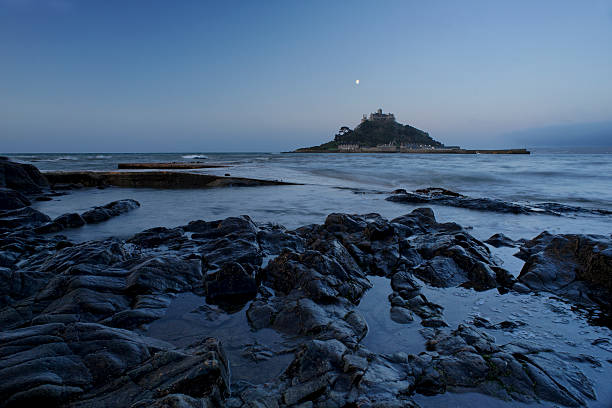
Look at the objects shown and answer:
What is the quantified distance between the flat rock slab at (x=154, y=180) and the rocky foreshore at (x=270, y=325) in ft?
29.4

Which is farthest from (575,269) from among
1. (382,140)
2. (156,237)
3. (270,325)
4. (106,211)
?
(382,140)

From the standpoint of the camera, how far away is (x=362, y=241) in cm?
477

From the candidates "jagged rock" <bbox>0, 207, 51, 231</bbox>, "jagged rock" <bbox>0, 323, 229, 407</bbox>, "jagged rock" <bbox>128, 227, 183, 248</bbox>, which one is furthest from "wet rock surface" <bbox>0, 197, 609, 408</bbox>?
"jagged rock" <bbox>0, 207, 51, 231</bbox>

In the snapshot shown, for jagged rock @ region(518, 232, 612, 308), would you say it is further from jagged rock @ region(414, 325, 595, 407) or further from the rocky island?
the rocky island

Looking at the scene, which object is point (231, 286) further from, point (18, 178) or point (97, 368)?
point (18, 178)

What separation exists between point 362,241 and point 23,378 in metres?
4.03

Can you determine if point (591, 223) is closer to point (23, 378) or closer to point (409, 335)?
point (409, 335)

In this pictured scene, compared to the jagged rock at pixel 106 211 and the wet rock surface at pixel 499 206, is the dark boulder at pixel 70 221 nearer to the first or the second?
the jagged rock at pixel 106 211

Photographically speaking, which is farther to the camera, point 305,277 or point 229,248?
point 229,248

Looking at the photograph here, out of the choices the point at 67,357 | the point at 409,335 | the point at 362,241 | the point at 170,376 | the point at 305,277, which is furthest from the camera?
the point at 362,241

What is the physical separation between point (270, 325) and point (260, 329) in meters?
0.10

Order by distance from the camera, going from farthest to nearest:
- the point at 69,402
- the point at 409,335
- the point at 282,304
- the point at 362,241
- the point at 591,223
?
1. the point at 591,223
2. the point at 362,241
3. the point at 282,304
4. the point at 409,335
5. the point at 69,402

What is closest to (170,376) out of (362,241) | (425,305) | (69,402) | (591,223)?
(69,402)

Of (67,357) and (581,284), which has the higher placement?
(67,357)
